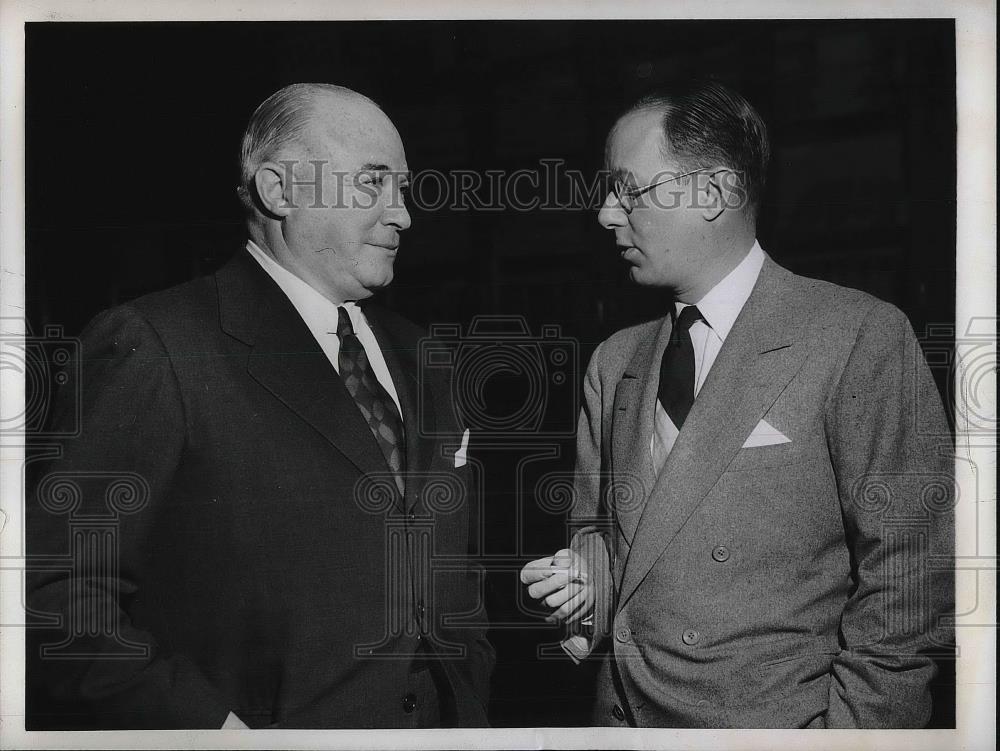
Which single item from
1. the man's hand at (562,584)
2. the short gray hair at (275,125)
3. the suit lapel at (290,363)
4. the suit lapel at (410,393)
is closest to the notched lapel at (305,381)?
the suit lapel at (290,363)

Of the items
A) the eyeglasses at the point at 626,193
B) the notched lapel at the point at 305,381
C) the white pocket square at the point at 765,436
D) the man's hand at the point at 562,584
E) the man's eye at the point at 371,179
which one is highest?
the man's eye at the point at 371,179

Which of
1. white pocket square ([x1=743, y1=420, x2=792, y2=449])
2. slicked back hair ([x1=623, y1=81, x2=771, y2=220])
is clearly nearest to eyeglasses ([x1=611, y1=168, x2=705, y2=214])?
slicked back hair ([x1=623, y1=81, x2=771, y2=220])

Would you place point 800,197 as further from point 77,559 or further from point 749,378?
point 77,559

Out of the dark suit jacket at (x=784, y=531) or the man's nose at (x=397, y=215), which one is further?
the man's nose at (x=397, y=215)

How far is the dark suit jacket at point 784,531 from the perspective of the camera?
133 inches

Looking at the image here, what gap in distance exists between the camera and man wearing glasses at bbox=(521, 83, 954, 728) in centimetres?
337

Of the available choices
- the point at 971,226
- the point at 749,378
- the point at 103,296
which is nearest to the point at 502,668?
the point at 749,378

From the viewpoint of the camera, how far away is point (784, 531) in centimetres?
338

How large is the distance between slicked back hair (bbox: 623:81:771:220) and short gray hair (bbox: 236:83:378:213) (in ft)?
3.25

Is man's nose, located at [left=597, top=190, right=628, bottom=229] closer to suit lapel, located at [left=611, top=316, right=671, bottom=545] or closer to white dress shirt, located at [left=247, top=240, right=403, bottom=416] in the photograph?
suit lapel, located at [left=611, top=316, right=671, bottom=545]

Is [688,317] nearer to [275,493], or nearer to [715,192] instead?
[715,192]

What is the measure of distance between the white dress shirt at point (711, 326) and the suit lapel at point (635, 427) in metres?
0.03

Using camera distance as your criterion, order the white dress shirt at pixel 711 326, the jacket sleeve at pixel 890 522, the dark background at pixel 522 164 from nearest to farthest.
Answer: the jacket sleeve at pixel 890 522 < the white dress shirt at pixel 711 326 < the dark background at pixel 522 164

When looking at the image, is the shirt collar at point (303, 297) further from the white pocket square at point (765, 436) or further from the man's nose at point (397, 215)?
the white pocket square at point (765, 436)
